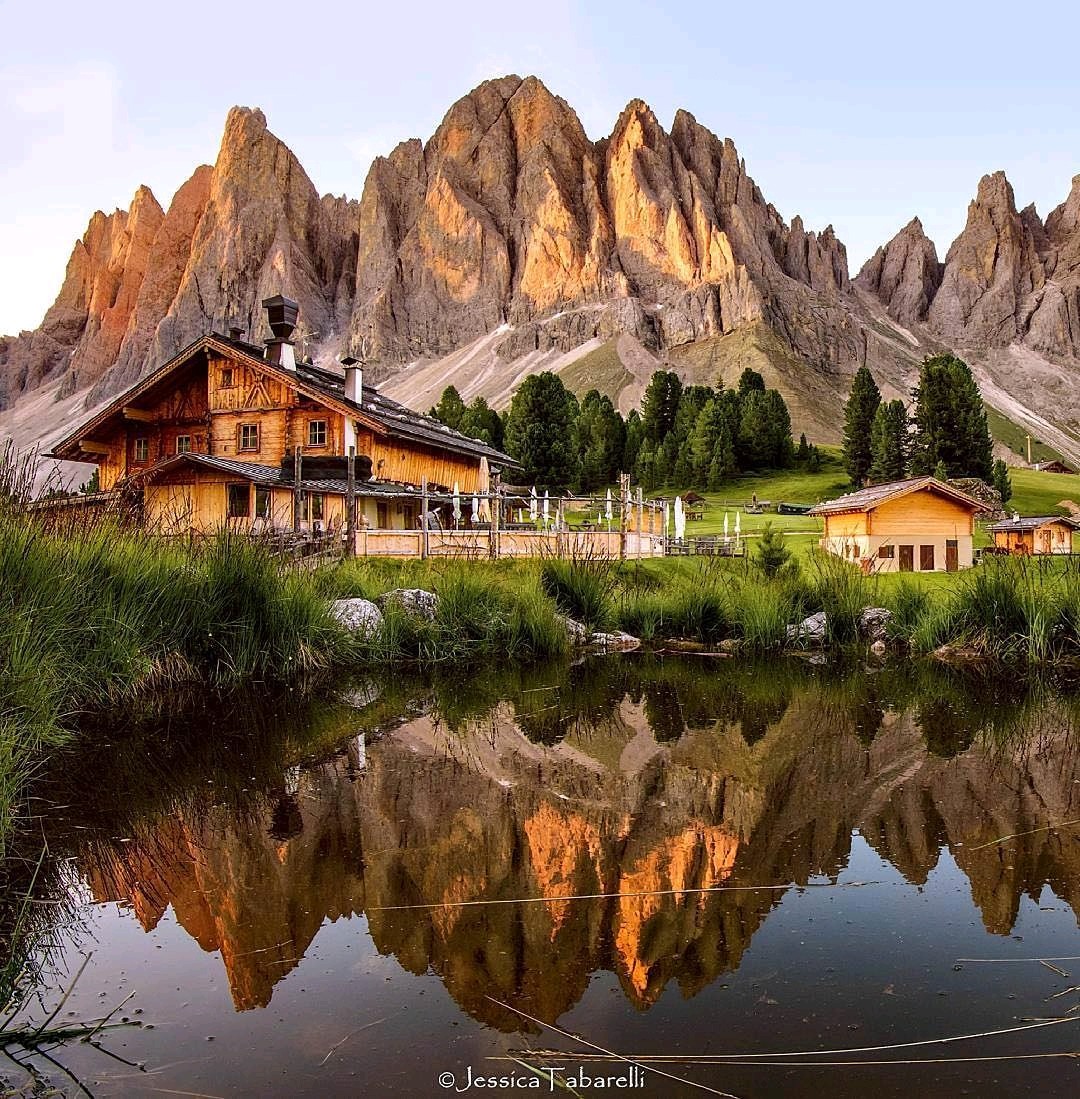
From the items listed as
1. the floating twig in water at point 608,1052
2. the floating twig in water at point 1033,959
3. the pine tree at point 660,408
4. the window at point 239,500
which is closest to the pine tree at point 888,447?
the pine tree at point 660,408

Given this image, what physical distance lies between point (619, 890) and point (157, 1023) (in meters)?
2.32

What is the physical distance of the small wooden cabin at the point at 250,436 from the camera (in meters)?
24.9

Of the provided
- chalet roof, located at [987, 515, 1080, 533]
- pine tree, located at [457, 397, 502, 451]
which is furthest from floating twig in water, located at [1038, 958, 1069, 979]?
pine tree, located at [457, 397, 502, 451]

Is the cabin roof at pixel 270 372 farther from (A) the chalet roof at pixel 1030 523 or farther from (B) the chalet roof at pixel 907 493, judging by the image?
(A) the chalet roof at pixel 1030 523

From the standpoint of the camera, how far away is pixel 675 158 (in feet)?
544

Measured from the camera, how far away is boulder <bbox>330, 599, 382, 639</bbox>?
13148 mm

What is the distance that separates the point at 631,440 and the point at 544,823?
70.1m

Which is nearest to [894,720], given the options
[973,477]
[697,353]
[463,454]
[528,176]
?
[463,454]

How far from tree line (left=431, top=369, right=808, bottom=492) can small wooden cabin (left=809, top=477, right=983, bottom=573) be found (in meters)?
33.6

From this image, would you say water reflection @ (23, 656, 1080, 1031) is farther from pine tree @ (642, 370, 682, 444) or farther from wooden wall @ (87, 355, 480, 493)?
pine tree @ (642, 370, 682, 444)

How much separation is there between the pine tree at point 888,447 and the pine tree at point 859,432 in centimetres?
77

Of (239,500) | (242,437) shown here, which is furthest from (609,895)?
(242,437)

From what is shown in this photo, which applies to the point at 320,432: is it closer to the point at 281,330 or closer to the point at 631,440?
the point at 281,330

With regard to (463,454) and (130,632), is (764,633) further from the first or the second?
(463,454)
